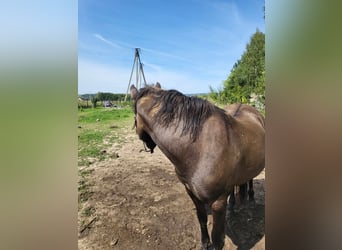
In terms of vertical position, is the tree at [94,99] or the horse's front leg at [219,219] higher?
the tree at [94,99]

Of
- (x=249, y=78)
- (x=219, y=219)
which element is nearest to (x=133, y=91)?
(x=249, y=78)

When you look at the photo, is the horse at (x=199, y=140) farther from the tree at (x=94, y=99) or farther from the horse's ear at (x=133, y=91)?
the tree at (x=94, y=99)

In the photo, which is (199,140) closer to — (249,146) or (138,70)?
(249,146)

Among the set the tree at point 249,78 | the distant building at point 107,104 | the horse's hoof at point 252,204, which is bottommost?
the horse's hoof at point 252,204

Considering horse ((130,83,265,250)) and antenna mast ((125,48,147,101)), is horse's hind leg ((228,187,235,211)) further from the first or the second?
antenna mast ((125,48,147,101))

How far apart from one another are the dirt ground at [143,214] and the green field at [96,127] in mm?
97

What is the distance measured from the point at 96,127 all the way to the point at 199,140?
2.19ft

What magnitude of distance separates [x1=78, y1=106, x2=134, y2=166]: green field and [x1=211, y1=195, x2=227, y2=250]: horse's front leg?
0.65m

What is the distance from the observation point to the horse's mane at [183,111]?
1012mm

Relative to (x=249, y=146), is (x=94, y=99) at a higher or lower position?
higher

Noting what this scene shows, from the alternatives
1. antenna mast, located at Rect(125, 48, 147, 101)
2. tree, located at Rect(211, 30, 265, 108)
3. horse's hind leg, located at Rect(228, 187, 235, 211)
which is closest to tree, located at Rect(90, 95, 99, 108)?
antenna mast, located at Rect(125, 48, 147, 101)

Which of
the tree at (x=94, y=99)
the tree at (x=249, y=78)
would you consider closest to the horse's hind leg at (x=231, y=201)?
the tree at (x=249, y=78)

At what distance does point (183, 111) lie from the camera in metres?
1.02
